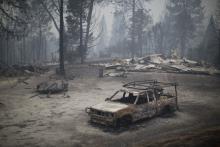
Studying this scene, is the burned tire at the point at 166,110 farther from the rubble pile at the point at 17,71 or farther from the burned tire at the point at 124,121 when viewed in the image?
the rubble pile at the point at 17,71

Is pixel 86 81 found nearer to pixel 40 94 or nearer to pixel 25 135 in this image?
pixel 40 94

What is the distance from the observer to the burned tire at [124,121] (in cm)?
1263

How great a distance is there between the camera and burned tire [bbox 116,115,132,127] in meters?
12.6

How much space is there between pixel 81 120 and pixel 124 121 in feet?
8.09

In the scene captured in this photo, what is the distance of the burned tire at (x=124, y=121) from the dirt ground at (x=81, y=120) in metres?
0.23

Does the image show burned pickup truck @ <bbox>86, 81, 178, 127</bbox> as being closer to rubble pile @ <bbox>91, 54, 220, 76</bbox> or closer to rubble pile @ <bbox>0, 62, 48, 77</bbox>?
rubble pile @ <bbox>0, 62, 48, 77</bbox>

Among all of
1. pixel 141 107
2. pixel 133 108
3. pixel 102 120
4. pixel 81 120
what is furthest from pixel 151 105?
pixel 81 120

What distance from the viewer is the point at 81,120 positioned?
1423 cm

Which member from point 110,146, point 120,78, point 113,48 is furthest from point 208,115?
point 113,48

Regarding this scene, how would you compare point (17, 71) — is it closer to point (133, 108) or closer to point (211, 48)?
point (133, 108)

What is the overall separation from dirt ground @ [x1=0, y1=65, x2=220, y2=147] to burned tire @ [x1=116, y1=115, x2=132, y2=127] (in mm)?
233

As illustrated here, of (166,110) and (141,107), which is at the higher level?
(141,107)

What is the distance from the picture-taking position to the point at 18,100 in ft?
61.2

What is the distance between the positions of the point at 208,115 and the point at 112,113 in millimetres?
5754
